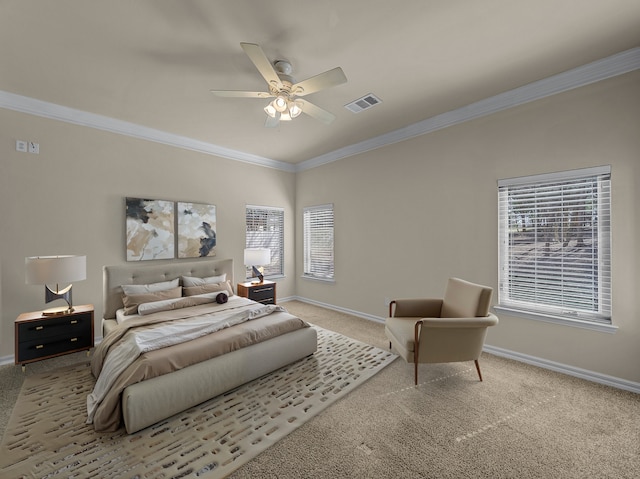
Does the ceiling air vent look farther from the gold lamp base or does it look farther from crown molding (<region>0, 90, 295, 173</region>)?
the gold lamp base

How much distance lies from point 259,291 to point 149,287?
5.61 ft

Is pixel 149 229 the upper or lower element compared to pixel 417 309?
upper

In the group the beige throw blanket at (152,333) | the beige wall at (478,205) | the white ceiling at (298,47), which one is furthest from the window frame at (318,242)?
the white ceiling at (298,47)

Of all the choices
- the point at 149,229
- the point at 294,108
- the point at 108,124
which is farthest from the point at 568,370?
the point at 108,124

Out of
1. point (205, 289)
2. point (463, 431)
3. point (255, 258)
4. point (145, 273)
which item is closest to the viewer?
point (463, 431)

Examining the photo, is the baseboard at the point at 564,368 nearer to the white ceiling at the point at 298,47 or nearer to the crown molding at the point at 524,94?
the crown molding at the point at 524,94

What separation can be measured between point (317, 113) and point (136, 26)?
1.62 meters

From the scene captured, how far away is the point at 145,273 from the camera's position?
12.6ft

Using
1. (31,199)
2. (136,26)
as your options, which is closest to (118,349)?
(31,199)

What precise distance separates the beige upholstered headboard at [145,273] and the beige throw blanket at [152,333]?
78 centimetres

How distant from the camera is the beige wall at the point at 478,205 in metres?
2.55

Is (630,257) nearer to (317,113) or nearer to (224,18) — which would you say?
(317,113)

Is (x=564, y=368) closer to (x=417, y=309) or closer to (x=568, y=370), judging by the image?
(x=568, y=370)

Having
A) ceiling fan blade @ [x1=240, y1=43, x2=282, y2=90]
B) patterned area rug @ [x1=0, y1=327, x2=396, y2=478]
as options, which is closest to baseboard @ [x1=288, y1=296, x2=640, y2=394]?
patterned area rug @ [x1=0, y1=327, x2=396, y2=478]
